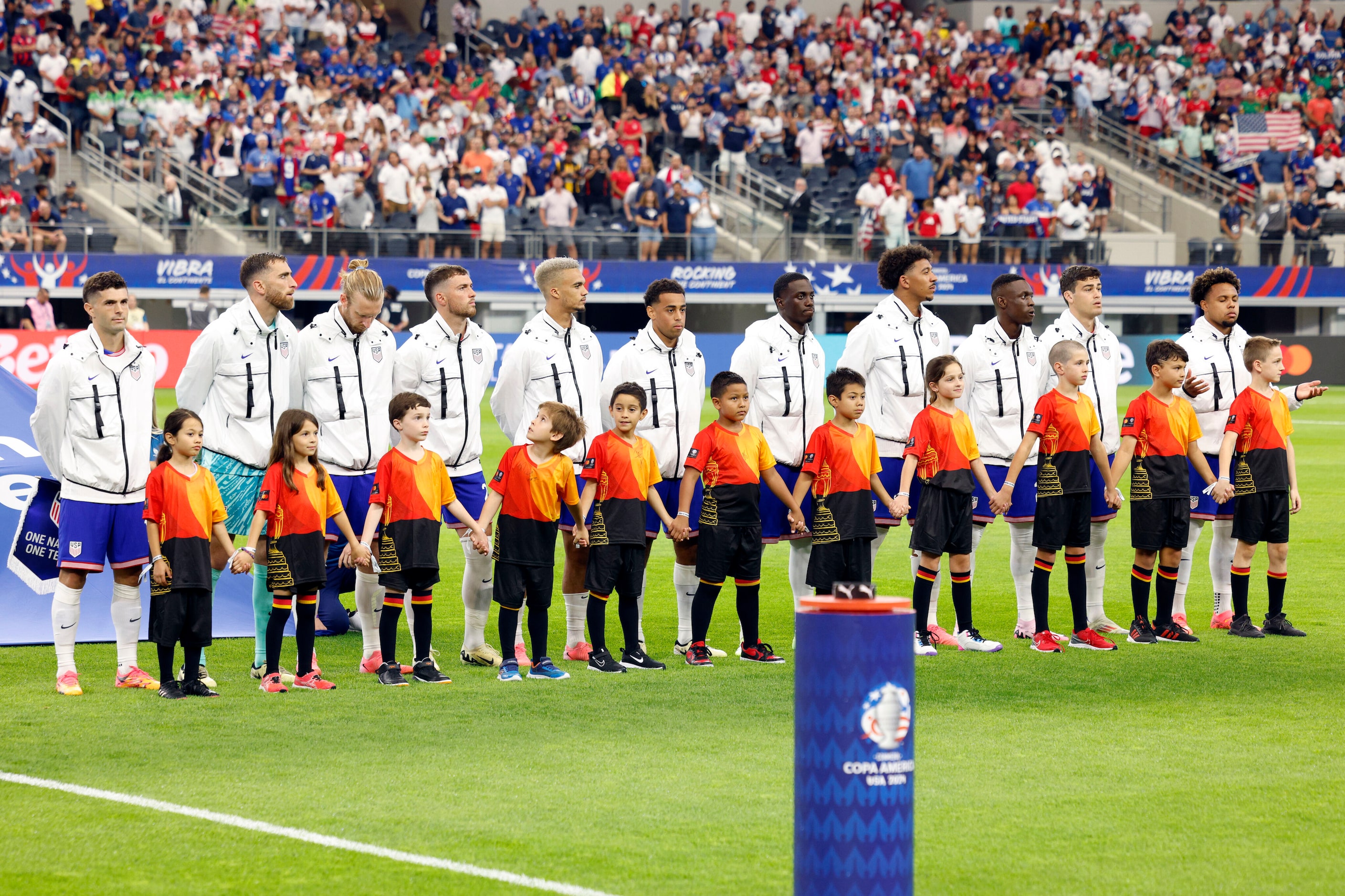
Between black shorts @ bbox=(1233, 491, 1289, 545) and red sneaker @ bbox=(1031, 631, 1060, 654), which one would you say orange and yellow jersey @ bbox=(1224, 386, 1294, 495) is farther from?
red sneaker @ bbox=(1031, 631, 1060, 654)

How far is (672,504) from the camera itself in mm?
8961

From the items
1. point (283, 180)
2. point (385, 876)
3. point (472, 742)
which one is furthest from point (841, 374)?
point (283, 180)

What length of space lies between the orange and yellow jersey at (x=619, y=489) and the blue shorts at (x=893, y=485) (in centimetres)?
152

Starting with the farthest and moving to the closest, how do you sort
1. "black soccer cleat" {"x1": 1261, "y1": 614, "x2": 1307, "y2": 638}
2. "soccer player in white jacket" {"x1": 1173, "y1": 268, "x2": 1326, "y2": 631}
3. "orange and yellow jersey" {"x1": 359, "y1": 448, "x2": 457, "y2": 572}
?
"soccer player in white jacket" {"x1": 1173, "y1": 268, "x2": 1326, "y2": 631}, "black soccer cleat" {"x1": 1261, "y1": 614, "x2": 1307, "y2": 638}, "orange and yellow jersey" {"x1": 359, "y1": 448, "x2": 457, "y2": 572}

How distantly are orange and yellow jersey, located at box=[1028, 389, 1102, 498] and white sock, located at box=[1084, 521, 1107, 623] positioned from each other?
539 mm

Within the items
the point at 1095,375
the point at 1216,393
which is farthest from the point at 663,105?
the point at 1095,375

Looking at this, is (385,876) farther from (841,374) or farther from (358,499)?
(841,374)

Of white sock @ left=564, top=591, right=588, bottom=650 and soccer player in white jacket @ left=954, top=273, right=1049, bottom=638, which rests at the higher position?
soccer player in white jacket @ left=954, top=273, right=1049, bottom=638

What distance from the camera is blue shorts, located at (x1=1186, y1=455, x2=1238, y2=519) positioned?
9.75 meters

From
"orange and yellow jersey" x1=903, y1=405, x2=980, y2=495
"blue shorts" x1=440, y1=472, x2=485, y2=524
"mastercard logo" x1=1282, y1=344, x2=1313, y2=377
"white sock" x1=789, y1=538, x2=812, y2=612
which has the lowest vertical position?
"white sock" x1=789, y1=538, x2=812, y2=612

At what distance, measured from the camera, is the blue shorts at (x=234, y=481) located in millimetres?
8367

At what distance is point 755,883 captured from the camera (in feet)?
16.1

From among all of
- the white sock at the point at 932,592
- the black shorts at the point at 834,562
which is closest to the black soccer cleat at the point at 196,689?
the black shorts at the point at 834,562

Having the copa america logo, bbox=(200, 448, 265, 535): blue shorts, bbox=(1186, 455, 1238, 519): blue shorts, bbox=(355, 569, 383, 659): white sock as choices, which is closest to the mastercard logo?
bbox=(1186, 455, 1238, 519): blue shorts
